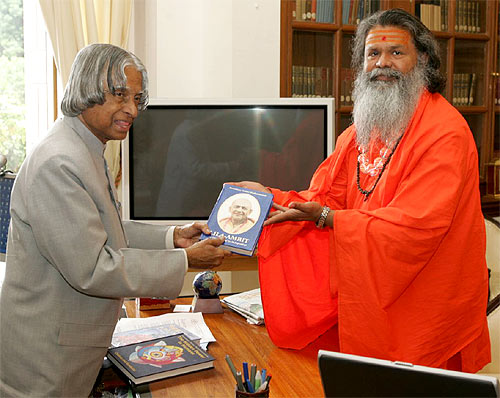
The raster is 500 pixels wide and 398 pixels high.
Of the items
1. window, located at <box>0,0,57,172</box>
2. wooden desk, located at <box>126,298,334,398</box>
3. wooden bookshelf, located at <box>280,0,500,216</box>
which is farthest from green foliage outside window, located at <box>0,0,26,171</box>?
wooden desk, located at <box>126,298,334,398</box>

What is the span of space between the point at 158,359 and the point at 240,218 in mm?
506

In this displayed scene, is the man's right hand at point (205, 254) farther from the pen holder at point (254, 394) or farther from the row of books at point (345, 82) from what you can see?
the row of books at point (345, 82)

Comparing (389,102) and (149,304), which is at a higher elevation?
(389,102)

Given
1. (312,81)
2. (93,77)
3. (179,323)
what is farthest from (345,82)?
(93,77)

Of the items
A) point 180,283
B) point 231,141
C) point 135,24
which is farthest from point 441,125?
point 135,24

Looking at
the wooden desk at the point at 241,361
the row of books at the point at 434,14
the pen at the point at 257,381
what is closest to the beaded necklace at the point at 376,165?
the wooden desk at the point at 241,361

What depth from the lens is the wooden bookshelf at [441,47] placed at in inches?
148

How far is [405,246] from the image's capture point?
A: 1799mm

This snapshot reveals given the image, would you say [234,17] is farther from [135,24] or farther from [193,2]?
[135,24]

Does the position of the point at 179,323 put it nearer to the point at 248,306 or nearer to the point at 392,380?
the point at 248,306

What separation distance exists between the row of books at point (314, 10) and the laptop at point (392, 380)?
126 inches

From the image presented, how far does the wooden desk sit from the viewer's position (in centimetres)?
150

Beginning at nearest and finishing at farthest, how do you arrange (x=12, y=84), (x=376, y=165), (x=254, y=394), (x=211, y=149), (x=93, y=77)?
(x=254, y=394)
(x=93, y=77)
(x=376, y=165)
(x=211, y=149)
(x=12, y=84)

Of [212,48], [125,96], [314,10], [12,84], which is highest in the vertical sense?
[314,10]
